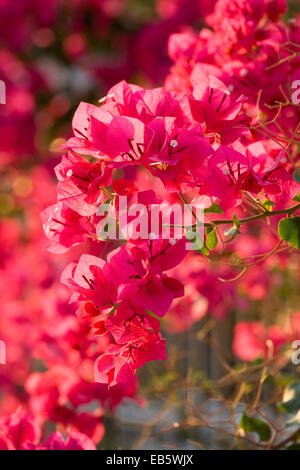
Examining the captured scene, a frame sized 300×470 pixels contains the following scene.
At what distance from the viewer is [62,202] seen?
533 mm

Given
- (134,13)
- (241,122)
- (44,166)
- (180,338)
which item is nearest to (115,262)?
(241,122)

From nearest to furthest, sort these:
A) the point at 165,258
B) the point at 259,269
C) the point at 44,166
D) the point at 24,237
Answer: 1. the point at 165,258
2. the point at 259,269
3. the point at 44,166
4. the point at 24,237

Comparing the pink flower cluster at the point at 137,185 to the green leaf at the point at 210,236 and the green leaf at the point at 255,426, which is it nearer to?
the green leaf at the point at 210,236

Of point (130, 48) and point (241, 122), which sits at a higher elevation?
point (130, 48)

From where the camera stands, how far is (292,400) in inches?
27.3

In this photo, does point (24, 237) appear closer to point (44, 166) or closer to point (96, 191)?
point (44, 166)

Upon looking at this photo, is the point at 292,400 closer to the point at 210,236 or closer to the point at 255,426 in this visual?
the point at 255,426

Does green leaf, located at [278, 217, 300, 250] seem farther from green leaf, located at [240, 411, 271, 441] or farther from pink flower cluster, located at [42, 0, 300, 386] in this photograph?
green leaf, located at [240, 411, 271, 441]

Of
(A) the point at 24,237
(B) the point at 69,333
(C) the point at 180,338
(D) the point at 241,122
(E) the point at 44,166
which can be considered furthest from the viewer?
(C) the point at 180,338

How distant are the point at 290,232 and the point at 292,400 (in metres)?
0.27

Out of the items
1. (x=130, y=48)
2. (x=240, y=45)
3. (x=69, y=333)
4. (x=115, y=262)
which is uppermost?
(x=130, y=48)

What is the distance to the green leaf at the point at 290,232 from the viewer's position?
52cm

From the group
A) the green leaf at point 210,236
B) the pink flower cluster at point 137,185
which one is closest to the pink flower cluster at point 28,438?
the pink flower cluster at point 137,185

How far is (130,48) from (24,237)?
750 millimetres
